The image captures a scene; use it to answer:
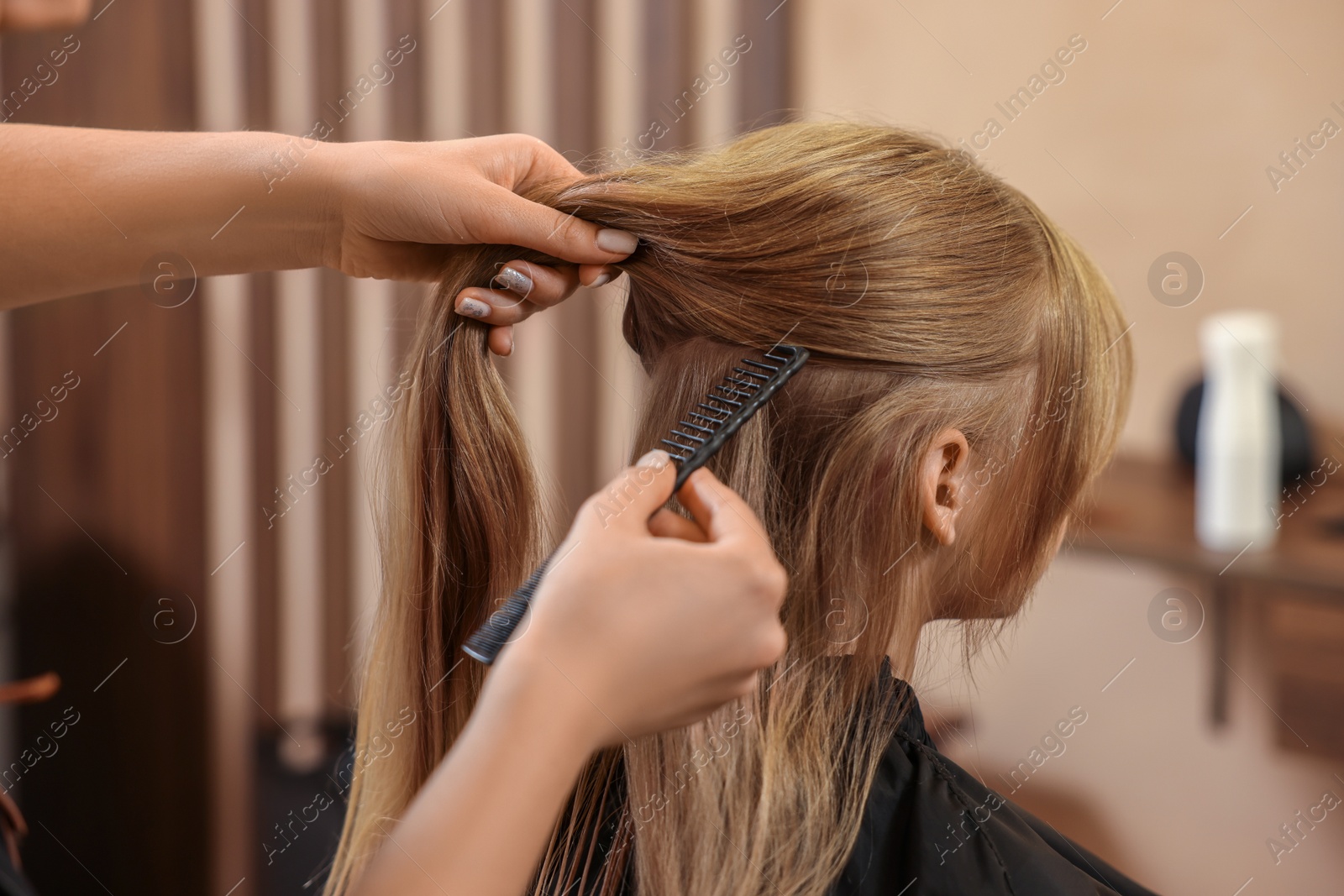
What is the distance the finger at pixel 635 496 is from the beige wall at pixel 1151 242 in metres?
1.10

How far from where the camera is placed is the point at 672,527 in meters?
0.59

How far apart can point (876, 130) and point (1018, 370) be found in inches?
9.5

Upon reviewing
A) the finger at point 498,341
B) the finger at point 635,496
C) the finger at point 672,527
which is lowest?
the finger at point 672,527

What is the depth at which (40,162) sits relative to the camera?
80cm

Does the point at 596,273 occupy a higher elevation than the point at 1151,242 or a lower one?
higher

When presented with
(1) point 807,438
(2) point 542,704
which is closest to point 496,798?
(2) point 542,704

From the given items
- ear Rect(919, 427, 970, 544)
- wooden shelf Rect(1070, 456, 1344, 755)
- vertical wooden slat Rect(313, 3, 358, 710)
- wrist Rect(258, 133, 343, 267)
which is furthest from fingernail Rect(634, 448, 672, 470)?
vertical wooden slat Rect(313, 3, 358, 710)

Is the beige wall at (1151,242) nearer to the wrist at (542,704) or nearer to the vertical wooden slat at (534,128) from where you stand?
the vertical wooden slat at (534,128)

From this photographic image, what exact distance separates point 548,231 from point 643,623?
0.37 metres

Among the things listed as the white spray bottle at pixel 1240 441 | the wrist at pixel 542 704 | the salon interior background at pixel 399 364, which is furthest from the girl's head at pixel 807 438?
the salon interior background at pixel 399 364

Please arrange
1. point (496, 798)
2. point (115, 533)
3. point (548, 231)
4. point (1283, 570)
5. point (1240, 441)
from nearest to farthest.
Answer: point (496, 798) < point (548, 231) < point (1283, 570) < point (1240, 441) < point (115, 533)

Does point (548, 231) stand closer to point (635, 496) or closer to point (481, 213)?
point (481, 213)

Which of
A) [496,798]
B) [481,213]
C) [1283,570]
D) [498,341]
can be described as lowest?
[1283,570]

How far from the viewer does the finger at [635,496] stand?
55 cm
